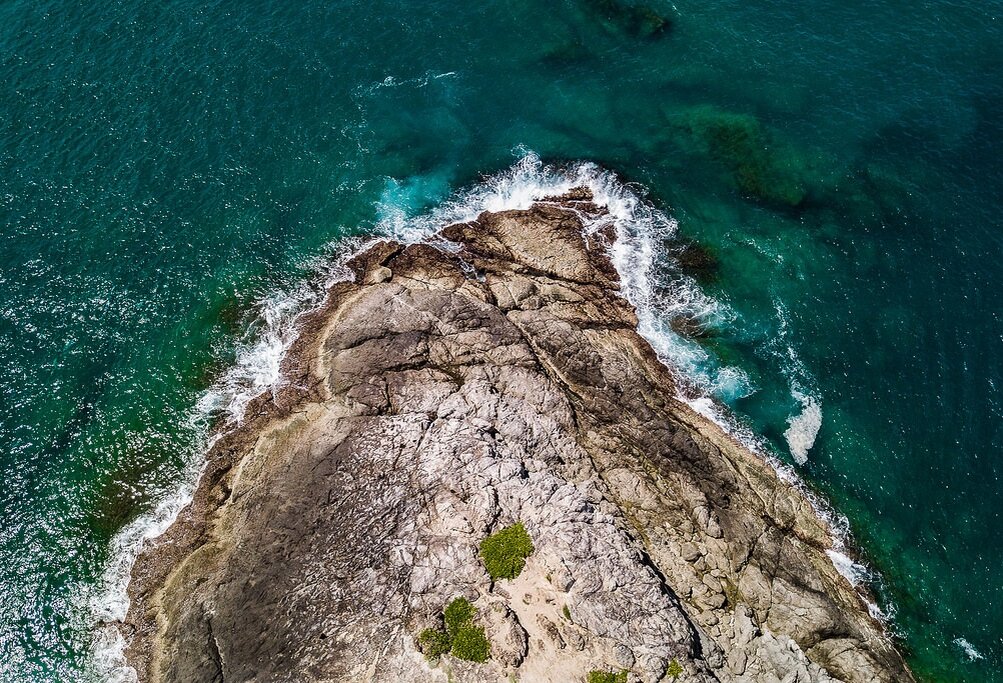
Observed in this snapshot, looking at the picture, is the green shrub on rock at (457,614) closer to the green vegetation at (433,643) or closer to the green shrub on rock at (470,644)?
the green shrub on rock at (470,644)

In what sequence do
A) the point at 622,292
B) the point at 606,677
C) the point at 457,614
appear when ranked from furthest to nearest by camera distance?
the point at 622,292
the point at 457,614
the point at 606,677

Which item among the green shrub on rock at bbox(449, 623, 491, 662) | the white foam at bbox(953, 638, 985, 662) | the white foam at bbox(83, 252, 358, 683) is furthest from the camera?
the white foam at bbox(953, 638, 985, 662)

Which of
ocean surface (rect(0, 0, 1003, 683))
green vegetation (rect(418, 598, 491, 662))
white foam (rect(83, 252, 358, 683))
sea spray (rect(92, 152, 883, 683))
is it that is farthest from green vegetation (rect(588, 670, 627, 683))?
Answer: white foam (rect(83, 252, 358, 683))

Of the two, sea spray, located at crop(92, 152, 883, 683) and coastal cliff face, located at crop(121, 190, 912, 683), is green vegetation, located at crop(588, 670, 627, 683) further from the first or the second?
sea spray, located at crop(92, 152, 883, 683)

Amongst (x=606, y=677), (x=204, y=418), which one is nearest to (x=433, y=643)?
(x=606, y=677)

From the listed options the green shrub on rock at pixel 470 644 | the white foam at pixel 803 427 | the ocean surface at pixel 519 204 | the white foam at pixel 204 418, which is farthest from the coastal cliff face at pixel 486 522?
the ocean surface at pixel 519 204

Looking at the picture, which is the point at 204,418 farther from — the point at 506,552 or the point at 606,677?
the point at 606,677
